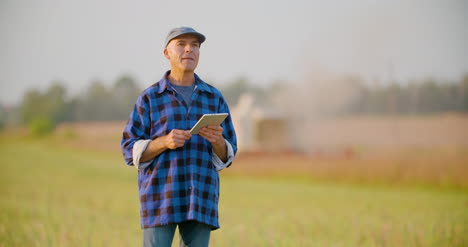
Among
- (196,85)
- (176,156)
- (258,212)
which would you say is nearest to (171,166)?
(176,156)

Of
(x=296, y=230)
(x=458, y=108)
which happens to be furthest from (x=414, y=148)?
(x=296, y=230)

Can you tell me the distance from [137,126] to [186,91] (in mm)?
359

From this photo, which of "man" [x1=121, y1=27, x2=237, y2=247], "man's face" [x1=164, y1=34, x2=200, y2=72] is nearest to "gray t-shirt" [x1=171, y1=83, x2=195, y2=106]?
"man" [x1=121, y1=27, x2=237, y2=247]

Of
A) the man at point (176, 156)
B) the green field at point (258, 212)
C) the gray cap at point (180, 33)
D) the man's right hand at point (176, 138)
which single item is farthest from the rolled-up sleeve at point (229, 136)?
the green field at point (258, 212)

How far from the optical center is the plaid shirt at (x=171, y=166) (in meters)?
2.70

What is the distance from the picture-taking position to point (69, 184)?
11.3 metres

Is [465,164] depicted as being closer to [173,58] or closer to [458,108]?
[458,108]

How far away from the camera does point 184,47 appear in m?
2.78

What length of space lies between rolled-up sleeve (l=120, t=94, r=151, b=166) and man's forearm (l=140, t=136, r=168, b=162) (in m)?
0.10

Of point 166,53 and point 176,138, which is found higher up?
point 166,53

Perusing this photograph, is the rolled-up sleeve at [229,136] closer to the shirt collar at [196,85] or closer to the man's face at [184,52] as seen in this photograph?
the shirt collar at [196,85]

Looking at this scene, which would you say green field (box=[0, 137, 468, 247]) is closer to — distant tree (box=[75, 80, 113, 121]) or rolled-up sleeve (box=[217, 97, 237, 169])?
rolled-up sleeve (box=[217, 97, 237, 169])

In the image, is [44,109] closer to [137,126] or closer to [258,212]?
[258,212]

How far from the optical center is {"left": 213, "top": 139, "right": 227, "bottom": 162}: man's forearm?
8.87ft
